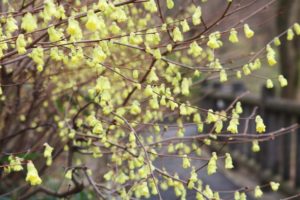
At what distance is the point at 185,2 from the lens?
170 inches

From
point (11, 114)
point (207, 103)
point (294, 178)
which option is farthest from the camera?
point (207, 103)

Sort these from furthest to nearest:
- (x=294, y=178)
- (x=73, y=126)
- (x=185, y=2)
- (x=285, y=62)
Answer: (x=285, y=62) → (x=294, y=178) → (x=185, y=2) → (x=73, y=126)

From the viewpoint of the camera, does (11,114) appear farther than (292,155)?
No

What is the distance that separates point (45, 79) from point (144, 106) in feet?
2.32

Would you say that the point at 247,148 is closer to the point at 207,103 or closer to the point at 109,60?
the point at 207,103

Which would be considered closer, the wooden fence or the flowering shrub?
the flowering shrub

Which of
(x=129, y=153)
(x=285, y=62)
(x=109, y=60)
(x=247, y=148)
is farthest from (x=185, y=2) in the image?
(x=285, y=62)

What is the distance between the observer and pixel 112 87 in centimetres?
354

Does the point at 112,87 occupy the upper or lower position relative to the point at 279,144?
upper

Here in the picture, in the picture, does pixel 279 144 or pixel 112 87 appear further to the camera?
pixel 279 144

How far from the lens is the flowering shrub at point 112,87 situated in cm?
215

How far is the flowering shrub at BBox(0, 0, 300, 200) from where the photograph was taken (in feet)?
7.07

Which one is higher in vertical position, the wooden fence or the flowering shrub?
the flowering shrub

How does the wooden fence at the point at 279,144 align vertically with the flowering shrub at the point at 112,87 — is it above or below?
below
